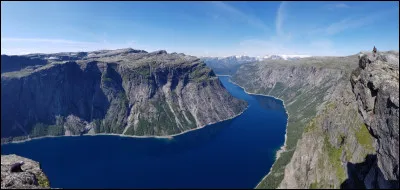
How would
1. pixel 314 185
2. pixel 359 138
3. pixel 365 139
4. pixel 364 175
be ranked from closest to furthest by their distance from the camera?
pixel 364 175 < pixel 365 139 < pixel 359 138 < pixel 314 185

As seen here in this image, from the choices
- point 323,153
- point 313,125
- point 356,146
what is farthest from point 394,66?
point 313,125

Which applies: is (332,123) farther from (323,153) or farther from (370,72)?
(370,72)

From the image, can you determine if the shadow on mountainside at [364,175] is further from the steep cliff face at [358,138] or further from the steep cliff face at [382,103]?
the steep cliff face at [382,103]

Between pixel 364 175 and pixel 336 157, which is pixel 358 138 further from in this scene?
pixel 364 175

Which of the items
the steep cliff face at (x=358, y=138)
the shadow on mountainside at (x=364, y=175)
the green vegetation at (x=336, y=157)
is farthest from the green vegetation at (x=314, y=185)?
the shadow on mountainside at (x=364, y=175)

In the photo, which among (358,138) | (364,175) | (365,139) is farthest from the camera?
(358,138)

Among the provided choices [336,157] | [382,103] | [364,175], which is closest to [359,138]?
[336,157]
